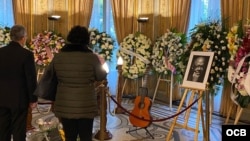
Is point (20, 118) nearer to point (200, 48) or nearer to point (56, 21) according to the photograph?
point (200, 48)

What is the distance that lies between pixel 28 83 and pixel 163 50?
4.42 meters

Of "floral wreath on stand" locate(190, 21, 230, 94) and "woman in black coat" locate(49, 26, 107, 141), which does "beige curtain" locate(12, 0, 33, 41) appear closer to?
"floral wreath on stand" locate(190, 21, 230, 94)

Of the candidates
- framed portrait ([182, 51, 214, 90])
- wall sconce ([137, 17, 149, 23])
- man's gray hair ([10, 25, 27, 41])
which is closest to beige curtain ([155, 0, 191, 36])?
wall sconce ([137, 17, 149, 23])

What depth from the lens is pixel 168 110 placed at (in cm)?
767

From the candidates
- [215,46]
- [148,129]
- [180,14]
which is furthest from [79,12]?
[215,46]

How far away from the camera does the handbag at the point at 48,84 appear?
3.47m

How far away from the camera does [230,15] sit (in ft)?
22.6

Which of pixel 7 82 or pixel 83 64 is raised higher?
pixel 83 64

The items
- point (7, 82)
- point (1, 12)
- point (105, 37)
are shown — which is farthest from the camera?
point (1, 12)

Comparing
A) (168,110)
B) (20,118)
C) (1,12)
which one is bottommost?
(168,110)

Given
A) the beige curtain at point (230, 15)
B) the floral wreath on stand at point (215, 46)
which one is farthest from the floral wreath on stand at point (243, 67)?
the beige curtain at point (230, 15)

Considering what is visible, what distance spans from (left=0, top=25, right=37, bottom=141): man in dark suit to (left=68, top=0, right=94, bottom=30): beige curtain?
221 inches

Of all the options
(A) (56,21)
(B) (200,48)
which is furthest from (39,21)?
(B) (200,48)

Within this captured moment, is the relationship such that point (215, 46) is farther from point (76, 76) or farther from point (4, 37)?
point (4, 37)
